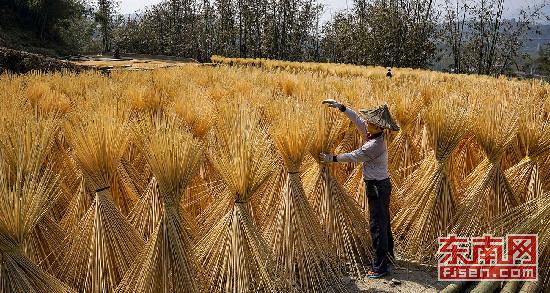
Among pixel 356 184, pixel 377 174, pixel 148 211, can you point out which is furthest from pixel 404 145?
pixel 148 211

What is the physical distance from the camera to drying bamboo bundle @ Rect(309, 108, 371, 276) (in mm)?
3283

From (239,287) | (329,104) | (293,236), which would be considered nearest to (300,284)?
(293,236)

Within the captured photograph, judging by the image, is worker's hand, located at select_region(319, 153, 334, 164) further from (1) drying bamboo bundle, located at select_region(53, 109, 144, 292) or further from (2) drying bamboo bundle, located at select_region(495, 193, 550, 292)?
(1) drying bamboo bundle, located at select_region(53, 109, 144, 292)

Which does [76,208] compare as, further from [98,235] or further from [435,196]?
[435,196]

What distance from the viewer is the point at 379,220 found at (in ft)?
10.5

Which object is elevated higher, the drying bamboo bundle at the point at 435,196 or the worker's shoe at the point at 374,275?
the drying bamboo bundle at the point at 435,196

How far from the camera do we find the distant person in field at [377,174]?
3141mm

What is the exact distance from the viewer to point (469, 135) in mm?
4035

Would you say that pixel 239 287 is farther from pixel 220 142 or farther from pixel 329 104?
pixel 329 104

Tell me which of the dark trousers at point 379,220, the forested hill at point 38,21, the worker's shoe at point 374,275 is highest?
the forested hill at point 38,21

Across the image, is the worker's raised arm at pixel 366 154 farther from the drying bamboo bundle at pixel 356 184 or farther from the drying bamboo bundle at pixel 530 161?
the drying bamboo bundle at pixel 530 161

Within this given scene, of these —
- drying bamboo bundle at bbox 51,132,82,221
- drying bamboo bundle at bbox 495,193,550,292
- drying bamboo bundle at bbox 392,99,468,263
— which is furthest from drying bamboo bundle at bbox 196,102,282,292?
drying bamboo bundle at bbox 495,193,550,292

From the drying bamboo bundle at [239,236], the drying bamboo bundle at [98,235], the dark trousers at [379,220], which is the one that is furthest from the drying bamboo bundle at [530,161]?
the drying bamboo bundle at [98,235]

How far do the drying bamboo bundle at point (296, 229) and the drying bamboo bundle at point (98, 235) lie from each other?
1013mm
